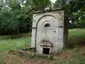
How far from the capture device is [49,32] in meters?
17.1

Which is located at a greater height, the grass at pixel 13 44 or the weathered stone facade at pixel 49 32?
the weathered stone facade at pixel 49 32

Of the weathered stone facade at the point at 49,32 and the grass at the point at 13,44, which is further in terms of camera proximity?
the grass at the point at 13,44

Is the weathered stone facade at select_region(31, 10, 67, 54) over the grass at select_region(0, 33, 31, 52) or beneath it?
over

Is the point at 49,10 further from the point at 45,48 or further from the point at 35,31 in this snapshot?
the point at 45,48

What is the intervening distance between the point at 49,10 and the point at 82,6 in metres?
4.92

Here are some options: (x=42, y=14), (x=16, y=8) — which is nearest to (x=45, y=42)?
(x=42, y=14)

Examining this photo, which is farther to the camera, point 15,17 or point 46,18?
point 15,17

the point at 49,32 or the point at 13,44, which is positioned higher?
the point at 49,32

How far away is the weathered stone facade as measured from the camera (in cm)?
1602

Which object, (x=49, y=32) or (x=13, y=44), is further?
(x=13, y=44)

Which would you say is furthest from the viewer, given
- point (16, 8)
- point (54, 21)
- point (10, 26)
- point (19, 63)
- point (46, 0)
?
Answer: point (16, 8)

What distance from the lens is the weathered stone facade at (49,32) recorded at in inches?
631

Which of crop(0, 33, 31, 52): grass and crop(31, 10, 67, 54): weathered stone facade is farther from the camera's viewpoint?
crop(0, 33, 31, 52): grass

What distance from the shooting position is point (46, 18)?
17344 millimetres
